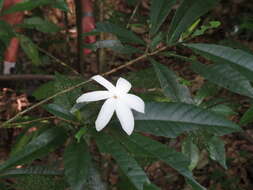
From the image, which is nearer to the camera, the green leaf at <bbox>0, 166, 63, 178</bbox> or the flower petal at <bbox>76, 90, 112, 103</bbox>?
the flower petal at <bbox>76, 90, 112, 103</bbox>

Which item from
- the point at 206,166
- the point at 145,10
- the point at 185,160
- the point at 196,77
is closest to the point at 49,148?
the point at 185,160

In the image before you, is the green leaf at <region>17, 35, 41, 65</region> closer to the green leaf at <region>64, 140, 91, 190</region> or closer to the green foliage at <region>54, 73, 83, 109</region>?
the green foliage at <region>54, 73, 83, 109</region>

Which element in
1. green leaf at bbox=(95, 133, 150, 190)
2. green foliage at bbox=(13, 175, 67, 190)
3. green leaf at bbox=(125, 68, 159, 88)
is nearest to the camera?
green leaf at bbox=(95, 133, 150, 190)

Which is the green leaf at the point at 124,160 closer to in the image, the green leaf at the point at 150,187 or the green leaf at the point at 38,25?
the green leaf at the point at 150,187

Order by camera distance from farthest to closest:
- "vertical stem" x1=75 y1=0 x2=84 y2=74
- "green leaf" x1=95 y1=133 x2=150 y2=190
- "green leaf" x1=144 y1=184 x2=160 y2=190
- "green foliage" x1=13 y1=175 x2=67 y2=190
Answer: "vertical stem" x1=75 y1=0 x2=84 y2=74 → "green foliage" x1=13 y1=175 x2=67 y2=190 → "green leaf" x1=144 y1=184 x2=160 y2=190 → "green leaf" x1=95 y1=133 x2=150 y2=190

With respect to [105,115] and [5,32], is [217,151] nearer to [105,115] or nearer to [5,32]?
[105,115]

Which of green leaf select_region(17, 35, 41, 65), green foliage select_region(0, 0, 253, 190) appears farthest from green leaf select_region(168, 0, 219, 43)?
green leaf select_region(17, 35, 41, 65)

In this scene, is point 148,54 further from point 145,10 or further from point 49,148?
point 145,10
